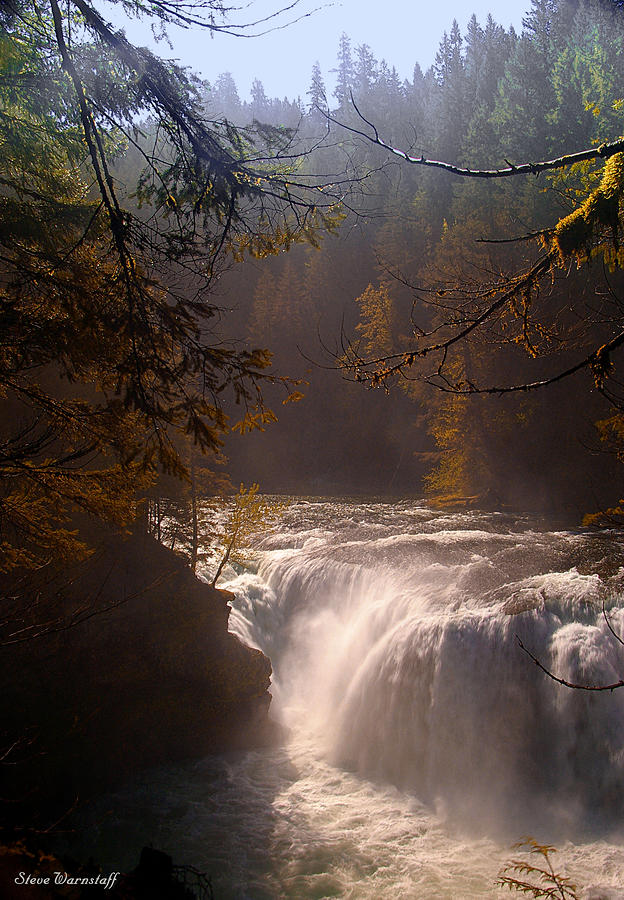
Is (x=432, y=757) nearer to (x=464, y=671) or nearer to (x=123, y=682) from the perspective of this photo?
(x=464, y=671)

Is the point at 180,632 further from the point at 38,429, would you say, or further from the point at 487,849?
the point at 487,849

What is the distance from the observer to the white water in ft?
24.4

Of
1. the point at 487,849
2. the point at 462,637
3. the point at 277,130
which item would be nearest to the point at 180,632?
the point at 462,637

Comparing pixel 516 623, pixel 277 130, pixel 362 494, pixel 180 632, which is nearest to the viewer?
pixel 277 130

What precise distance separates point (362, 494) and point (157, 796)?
18332 millimetres

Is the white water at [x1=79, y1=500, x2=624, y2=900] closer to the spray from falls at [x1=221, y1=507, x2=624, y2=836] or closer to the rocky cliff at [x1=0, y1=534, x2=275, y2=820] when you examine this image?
the spray from falls at [x1=221, y1=507, x2=624, y2=836]

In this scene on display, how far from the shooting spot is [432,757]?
9.22m

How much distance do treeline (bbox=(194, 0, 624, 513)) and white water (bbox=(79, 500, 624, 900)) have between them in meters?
2.87

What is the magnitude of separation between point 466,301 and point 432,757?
8.24 m

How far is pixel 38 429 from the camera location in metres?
9.78

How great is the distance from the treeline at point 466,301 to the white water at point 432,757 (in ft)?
9.43

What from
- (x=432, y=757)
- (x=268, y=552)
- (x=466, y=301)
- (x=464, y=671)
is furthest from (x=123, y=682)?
(x=466, y=301)
